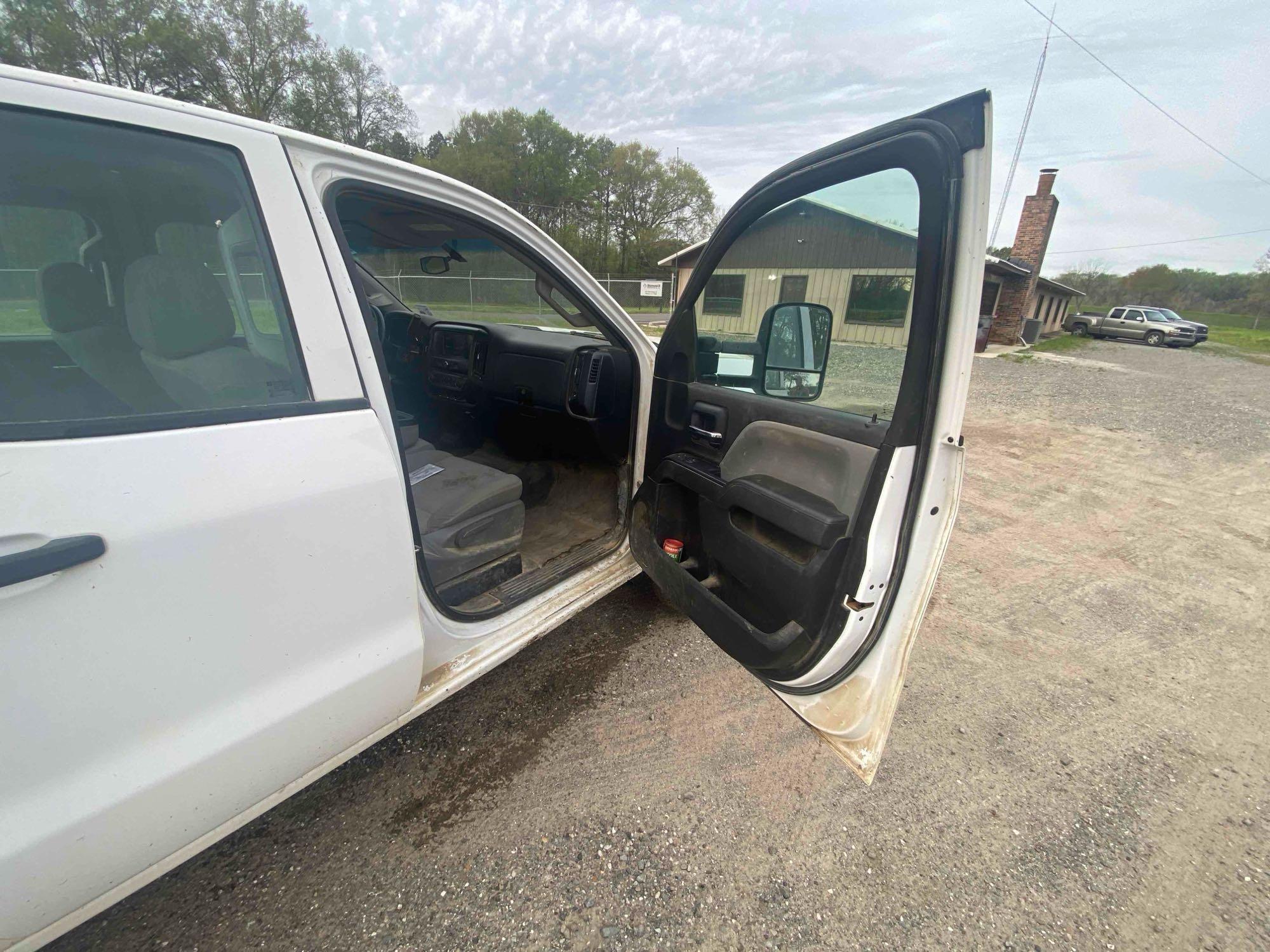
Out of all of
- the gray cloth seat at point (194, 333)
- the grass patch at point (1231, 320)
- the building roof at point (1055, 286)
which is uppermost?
the building roof at point (1055, 286)

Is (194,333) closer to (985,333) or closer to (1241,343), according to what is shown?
(985,333)

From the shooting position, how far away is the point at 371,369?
4.34 ft

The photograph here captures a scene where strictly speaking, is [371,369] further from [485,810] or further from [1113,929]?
[1113,929]

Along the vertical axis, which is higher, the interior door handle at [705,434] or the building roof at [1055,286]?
the building roof at [1055,286]

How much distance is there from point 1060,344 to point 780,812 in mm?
26417

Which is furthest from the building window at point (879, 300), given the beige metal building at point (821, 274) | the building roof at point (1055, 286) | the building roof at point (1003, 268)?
the building roof at point (1055, 286)

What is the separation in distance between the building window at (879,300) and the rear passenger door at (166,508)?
133 centimetres

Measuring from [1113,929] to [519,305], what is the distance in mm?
3129

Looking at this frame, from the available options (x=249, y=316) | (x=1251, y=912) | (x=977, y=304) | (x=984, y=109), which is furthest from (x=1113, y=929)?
(x=249, y=316)

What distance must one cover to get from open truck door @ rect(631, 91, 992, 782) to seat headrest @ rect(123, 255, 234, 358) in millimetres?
1431

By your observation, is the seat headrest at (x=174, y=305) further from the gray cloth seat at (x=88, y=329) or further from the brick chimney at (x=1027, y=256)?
the brick chimney at (x=1027, y=256)

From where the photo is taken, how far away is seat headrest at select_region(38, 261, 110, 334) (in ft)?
3.89

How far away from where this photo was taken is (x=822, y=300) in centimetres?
174

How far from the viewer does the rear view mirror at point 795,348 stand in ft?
5.70
